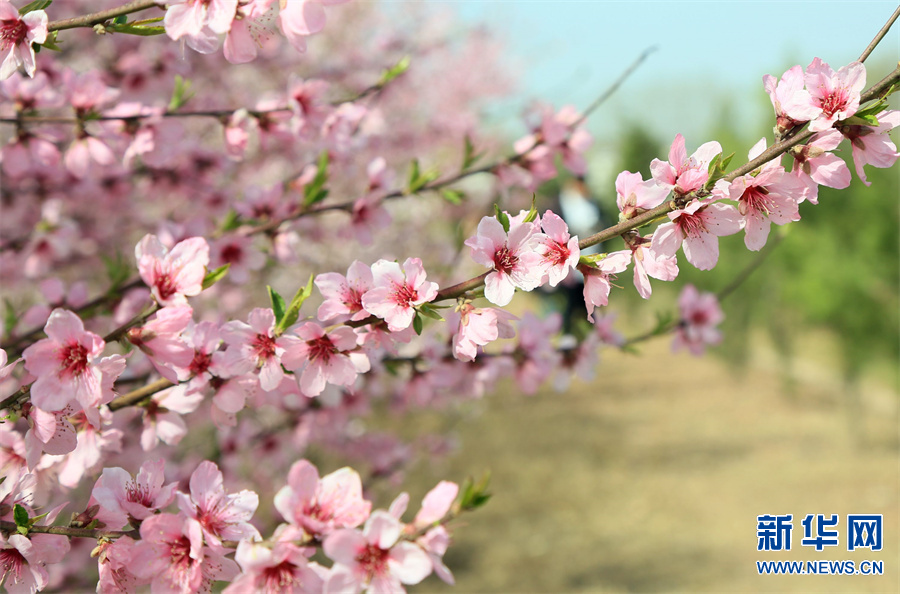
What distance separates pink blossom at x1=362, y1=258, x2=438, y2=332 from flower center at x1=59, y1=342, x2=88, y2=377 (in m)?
0.45

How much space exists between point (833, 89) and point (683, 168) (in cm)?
26

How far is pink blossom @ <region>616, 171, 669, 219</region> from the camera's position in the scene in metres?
1.13

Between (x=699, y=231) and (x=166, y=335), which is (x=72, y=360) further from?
(x=699, y=231)

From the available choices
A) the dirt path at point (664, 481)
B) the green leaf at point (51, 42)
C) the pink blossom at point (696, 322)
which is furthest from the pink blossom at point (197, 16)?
the dirt path at point (664, 481)

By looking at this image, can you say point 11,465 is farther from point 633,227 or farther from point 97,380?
point 633,227

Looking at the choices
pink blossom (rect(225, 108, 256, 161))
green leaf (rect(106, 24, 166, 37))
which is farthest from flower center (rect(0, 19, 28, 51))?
pink blossom (rect(225, 108, 256, 161))

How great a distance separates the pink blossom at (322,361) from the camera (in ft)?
4.03

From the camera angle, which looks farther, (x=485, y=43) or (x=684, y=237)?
(x=485, y=43)

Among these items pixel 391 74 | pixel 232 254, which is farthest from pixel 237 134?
pixel 391 74

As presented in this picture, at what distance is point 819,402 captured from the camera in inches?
401

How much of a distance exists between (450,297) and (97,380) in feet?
1.86

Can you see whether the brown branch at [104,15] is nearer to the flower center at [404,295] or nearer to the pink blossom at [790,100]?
the flower center at [404,295]

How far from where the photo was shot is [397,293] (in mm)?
1175

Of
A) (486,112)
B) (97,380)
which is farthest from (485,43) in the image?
(97,380)
